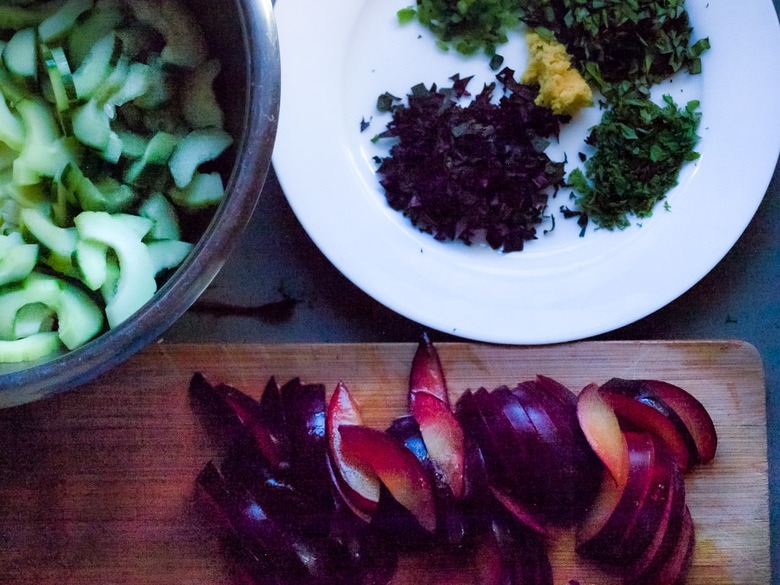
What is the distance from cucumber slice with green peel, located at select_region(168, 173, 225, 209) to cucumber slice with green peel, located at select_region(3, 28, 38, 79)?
277 millimetres

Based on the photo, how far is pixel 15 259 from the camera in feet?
3.41

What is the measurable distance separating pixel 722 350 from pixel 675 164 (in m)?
0.37

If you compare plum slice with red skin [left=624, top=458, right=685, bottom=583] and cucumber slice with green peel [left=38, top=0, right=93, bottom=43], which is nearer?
cucumber slice with green peel [left=38, top=0, right=93, bottom=43]

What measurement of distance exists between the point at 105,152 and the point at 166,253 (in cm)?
Answer: 18

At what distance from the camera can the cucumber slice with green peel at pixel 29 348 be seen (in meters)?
1.01

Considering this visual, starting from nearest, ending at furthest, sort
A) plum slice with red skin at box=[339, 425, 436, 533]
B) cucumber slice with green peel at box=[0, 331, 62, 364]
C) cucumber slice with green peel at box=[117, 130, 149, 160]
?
cucumber slice with green peel at box=[0, 331, 62, 364] < cucumber slice with green peel at box=[117, 130, 149, 160] < plum slice with red skin at box=[339, 425, 436, 533]

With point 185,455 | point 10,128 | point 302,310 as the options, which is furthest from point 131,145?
point 185,455

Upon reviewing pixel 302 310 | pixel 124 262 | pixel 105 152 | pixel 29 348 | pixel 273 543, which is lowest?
pixel 273 543

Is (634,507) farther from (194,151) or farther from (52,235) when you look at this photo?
(52,235)

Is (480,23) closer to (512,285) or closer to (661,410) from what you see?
(512,285)

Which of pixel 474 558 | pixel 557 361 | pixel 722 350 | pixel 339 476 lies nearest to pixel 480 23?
pixel 557 361

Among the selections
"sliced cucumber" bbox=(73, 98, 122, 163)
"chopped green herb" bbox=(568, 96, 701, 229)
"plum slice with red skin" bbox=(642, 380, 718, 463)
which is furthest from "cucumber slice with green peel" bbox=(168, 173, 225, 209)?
"plum slice with red skin" bbox=(642, 380, 718, 463)

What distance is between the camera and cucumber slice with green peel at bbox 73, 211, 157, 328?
40.4 inches

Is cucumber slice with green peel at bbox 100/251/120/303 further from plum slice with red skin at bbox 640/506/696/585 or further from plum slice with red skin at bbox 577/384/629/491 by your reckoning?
plum slice with red skin at bbox 640/506/696/585
